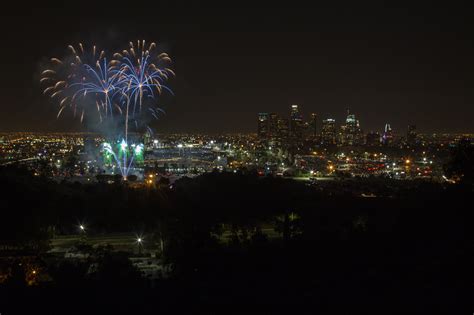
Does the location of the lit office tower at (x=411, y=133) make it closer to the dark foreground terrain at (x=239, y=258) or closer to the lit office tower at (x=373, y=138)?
the lit office tower at (x=373, y=138)

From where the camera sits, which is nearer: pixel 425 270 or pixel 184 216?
pixel 425 270

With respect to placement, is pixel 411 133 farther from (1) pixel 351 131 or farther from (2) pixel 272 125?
(2) pixel 272 125

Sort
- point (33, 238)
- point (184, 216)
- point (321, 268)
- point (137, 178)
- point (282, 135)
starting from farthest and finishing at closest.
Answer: point (282, 135)
point (137, 178)
point (184, 216)
point (33, 238)
point (321, 268)

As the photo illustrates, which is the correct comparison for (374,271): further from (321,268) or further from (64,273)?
(64,273)

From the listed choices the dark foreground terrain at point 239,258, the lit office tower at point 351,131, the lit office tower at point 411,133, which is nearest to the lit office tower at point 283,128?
the lit office tower at point 351,131

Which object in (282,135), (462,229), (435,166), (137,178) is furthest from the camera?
(282,135)

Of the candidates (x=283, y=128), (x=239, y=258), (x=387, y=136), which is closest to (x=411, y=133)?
(x=387, y=136)

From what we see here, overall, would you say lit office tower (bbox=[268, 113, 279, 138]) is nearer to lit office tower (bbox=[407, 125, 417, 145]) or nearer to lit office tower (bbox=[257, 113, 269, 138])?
lit office tower (bbox=[257, 113, 269, 138])

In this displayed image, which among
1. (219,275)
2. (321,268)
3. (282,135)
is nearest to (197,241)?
(219,275)
